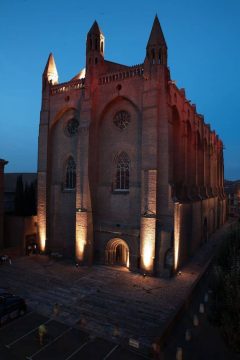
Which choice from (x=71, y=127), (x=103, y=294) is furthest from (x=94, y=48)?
(x=103, y=294)

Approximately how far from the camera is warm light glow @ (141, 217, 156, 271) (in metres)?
21.6

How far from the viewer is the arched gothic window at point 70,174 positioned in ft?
89.6

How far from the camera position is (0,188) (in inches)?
1073

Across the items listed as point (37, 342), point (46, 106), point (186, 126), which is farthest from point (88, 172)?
point (37, 342)

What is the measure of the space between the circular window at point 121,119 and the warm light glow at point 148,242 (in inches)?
340

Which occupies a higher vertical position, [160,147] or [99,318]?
[160,147]

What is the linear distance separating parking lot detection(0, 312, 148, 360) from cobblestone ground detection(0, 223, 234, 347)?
2.28ft

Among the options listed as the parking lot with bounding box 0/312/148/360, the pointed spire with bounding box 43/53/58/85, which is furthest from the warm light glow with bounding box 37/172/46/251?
the parking lot with bounding box 0/312/148/360

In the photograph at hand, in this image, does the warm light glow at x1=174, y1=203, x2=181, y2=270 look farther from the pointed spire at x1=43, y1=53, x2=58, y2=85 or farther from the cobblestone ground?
the pointed spire at x1=43, y1=53, x2=58, y2=85

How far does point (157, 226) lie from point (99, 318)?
30.1 feet

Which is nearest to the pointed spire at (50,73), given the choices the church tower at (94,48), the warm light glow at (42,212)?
the church tower at (94,48)

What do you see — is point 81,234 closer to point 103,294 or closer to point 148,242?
point 148,242

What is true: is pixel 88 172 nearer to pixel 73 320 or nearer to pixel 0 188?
pixel 0 188

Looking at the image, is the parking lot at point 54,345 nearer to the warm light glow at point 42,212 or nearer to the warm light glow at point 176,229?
the warm light glow at point 176,229
